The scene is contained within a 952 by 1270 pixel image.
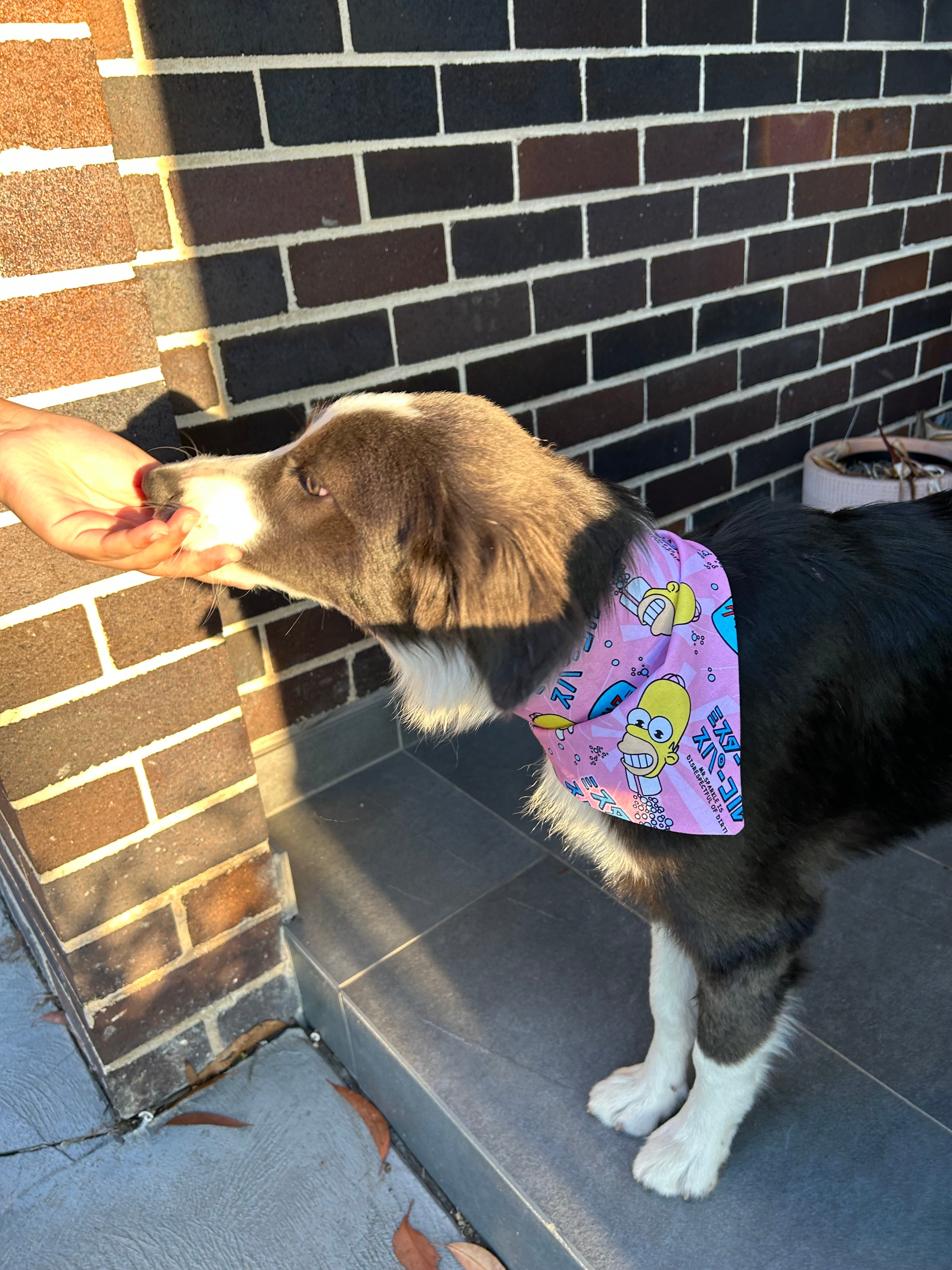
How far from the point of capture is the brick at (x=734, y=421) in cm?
374

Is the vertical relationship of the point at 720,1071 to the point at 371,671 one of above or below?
below

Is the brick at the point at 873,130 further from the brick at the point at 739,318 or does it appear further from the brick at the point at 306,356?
the brick at the point at 306,356

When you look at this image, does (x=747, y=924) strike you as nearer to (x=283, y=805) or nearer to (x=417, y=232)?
(x=283, y=805)

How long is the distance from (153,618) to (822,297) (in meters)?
3.37

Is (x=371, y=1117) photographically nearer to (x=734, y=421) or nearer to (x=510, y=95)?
(x=510, y=95)

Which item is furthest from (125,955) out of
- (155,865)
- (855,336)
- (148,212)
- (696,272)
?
(855,336)

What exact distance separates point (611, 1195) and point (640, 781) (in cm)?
84

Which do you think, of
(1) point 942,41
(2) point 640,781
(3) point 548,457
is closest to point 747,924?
(2) point 640,781

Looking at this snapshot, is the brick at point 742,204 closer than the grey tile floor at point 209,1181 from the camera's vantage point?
No

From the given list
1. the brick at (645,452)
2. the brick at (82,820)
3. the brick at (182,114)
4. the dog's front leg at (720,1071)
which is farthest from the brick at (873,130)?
the brick at (82,820)

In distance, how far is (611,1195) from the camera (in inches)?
71.5

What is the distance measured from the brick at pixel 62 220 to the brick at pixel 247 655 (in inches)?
46.3

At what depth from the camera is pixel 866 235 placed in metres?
4.13

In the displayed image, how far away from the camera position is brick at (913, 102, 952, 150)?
4.15 metres
